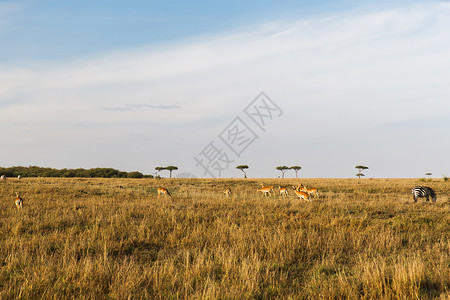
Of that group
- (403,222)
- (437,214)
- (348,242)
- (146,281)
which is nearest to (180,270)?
(146,281)

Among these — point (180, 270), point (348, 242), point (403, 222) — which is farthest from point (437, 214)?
point (180, 270)

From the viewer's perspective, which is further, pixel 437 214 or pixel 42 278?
pixel 437 214

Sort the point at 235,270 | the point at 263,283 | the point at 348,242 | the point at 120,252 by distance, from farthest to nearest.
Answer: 1. the point at 348,242
2. the point at 120,252
3. the point at 235,270
4. the point at 263,283

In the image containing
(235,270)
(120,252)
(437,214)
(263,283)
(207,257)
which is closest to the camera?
(263,283)

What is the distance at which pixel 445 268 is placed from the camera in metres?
5.49

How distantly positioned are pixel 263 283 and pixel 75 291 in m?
2.83

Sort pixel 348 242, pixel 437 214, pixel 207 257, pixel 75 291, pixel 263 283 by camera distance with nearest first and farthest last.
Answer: pixel 75 291
pixel 263 283
pixel 207 257
pixel 348 242
pixel 437 214

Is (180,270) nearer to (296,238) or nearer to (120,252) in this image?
(120,252)

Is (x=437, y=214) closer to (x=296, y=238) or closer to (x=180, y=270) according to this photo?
(x=296, y=238)

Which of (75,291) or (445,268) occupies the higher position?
(445,268)

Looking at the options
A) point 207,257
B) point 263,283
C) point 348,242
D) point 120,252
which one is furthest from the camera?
point 348,242

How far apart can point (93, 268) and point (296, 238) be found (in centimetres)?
459

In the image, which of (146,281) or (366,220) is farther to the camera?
(366,220)

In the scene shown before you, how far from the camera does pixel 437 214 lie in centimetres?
1274
